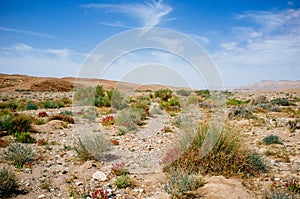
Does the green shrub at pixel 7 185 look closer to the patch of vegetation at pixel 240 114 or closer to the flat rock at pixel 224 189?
the flat rock at pixel 224 189

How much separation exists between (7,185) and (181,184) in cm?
322

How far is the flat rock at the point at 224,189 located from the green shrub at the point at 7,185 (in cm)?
352

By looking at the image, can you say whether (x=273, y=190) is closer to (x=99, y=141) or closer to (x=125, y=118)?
(x=99, y=141)

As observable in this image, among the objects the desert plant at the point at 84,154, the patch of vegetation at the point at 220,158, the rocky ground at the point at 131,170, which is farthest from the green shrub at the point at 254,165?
the desert plant at the point at 84,154

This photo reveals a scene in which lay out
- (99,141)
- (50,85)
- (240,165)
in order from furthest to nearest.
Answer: (50,85), (99,141), (240,165)

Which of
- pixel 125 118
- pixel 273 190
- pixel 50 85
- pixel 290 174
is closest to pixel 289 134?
pixel 290 174

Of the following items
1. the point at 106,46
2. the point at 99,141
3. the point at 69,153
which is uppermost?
the point at 106,46

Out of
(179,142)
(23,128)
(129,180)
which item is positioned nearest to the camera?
(129,180)

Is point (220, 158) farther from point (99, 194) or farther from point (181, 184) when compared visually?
point (99, 194)

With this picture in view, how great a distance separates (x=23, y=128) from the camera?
8.84 metres

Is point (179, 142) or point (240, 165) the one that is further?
point (179, 142)

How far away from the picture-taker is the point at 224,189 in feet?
13.5

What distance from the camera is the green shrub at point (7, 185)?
4302mm

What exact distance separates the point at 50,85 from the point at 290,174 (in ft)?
163
